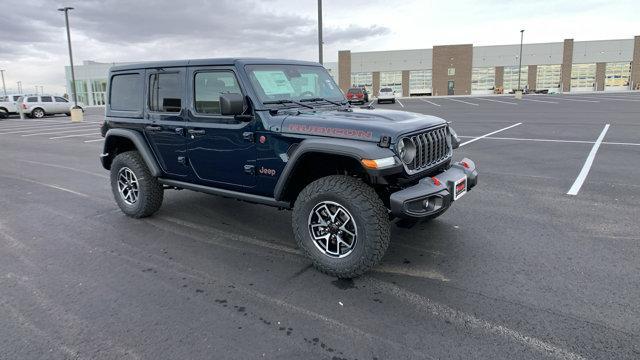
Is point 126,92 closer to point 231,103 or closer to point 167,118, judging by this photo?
point 167,118

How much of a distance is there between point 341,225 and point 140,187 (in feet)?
9.47

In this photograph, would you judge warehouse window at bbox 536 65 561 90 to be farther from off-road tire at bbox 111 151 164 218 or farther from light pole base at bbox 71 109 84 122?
off-road tire at bbox 111 151 164 218

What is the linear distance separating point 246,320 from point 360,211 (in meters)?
1.22

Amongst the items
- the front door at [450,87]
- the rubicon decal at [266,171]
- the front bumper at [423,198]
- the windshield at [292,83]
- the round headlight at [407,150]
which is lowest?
the front bumper at [423,198]

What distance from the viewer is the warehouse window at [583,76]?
2377 inches

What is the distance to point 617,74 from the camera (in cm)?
6062

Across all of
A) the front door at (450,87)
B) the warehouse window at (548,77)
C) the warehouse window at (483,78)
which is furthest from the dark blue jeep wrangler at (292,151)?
the warehouse window at (548,77)

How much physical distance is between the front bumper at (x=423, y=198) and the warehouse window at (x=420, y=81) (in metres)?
62.2

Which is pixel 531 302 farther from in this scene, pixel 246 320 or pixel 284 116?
pixel 284 116

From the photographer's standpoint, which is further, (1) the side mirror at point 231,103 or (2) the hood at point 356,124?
(1) the side mirror at point 231,103

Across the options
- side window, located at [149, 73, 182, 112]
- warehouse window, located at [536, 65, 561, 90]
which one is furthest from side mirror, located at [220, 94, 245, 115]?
warehouse window, located at [536, 65, 561, 90]

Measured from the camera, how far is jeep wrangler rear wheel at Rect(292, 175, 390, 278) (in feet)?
11.9

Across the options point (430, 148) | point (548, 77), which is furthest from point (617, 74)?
point (430, 148)

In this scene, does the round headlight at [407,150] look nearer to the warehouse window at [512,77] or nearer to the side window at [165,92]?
the side window at [165,92]
